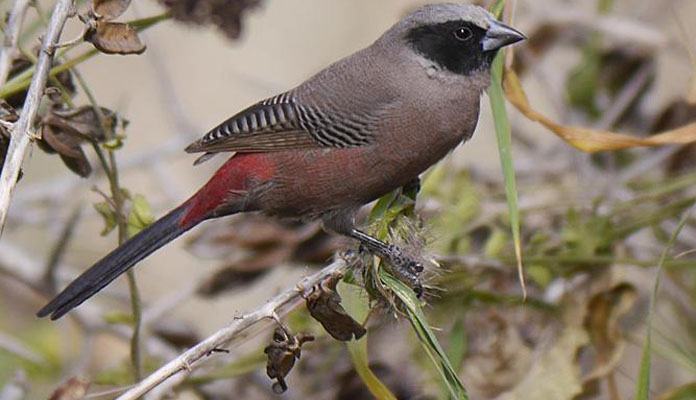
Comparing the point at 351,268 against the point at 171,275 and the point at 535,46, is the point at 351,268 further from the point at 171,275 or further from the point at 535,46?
the point at 171,275

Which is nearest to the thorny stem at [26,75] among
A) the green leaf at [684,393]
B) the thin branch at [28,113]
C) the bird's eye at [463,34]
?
the thin branch at [28,113]

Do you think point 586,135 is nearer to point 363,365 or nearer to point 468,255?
point 468,255

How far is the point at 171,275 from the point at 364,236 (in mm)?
2912

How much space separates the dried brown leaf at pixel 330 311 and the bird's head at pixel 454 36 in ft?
2.89

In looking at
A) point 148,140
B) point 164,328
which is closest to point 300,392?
point 164,328

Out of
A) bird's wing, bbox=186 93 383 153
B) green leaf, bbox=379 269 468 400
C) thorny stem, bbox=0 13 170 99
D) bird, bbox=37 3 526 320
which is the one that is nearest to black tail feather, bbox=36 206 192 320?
bird, bbox=37 3 526 320

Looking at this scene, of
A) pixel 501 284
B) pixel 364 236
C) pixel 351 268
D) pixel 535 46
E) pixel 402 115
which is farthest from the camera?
pixel 535 46

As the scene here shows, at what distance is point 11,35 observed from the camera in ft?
8.37

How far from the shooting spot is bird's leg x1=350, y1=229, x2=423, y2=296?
8.32 ft

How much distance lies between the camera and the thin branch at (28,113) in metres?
2.23

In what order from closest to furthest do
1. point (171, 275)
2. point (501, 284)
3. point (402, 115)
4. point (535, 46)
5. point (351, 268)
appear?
point (351, 268) < point (402, 115) < point (501, 284) < point (535, 46) < point (171, 275)

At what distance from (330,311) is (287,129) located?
0.80 metres

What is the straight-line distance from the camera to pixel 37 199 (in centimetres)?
425

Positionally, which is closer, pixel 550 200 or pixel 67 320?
pixel 550 200
